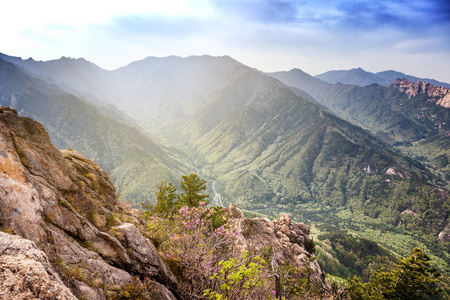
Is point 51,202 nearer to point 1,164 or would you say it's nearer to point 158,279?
point 1,164

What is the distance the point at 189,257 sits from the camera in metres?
10.8

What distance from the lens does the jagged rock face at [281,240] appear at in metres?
36.6

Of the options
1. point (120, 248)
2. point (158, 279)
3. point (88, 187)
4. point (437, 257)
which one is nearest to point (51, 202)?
point (120, 248)

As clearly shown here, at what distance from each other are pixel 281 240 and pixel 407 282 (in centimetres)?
1998

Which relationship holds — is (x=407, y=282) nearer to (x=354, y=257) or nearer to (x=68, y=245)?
(x=68, y=245)

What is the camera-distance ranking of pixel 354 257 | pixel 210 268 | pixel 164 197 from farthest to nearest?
pixel 354 257, pixel 164 197, pixel 210 268

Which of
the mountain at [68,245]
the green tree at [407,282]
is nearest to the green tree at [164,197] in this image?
the mountain at [68,245]

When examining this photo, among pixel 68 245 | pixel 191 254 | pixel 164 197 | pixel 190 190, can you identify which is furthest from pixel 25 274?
pixel 190 190

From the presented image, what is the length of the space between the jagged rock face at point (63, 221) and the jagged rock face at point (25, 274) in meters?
1.93

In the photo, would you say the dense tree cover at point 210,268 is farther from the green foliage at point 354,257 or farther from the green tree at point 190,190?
the green foliage at point 354,257

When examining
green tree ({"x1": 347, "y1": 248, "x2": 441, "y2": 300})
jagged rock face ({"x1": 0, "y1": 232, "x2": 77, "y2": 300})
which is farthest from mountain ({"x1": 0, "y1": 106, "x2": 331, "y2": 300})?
green tree ({"x1": 347, "y1": 248, "x2": 441, "y2": 300})

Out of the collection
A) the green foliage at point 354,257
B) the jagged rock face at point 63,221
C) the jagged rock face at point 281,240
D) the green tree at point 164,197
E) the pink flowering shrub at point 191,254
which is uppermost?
the jagged rock face at point 63,221

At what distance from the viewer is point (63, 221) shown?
8.80m

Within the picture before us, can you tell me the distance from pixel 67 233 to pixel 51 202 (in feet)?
4.71
